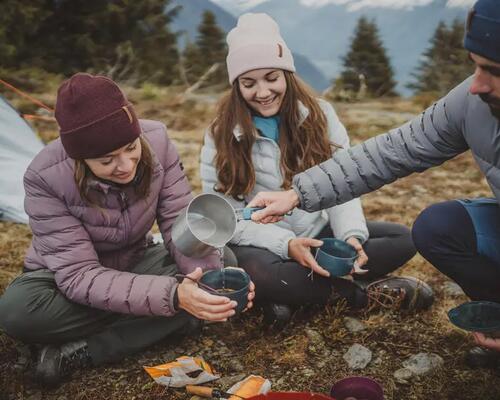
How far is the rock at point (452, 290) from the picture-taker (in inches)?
116

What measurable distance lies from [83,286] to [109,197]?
0.39 m

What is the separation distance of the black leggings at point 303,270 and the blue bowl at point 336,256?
0.14 metres

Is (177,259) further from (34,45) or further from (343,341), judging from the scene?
(34,45)

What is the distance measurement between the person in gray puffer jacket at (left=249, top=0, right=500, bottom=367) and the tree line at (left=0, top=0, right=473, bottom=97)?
7520 mm

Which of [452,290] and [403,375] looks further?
[452,290]

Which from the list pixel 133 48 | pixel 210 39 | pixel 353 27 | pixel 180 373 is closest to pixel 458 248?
pixel 180 373

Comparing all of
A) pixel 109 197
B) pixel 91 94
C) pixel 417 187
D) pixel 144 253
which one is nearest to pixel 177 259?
pixel 144 253

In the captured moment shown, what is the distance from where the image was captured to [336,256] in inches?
105

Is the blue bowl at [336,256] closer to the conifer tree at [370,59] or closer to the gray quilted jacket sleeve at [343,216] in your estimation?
the gray quilted jacket sleeve at [343,216]

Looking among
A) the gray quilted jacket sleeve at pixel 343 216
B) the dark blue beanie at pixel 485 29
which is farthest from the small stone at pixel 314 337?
the dark blue beanie at pixel 485 29

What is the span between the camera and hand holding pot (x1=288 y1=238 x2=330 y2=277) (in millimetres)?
2543

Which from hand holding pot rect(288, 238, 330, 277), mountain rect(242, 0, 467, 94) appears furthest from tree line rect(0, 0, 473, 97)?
hand holding pot rect(288, 238, 330, 277)

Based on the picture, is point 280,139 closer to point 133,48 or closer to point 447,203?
point 447,203

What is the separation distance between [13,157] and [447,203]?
11.9ft
